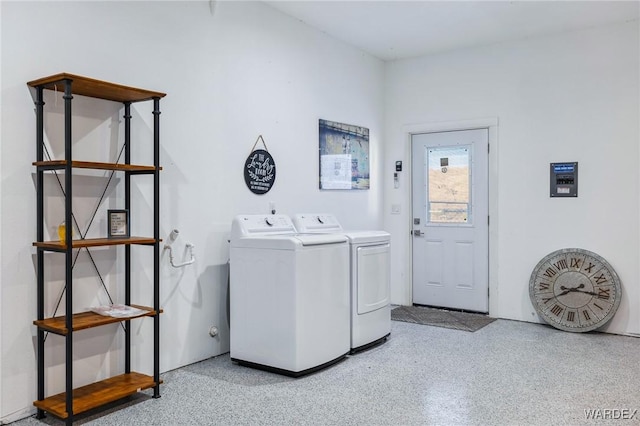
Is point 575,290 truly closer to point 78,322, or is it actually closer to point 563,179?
point 563,179

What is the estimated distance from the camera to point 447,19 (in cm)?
448

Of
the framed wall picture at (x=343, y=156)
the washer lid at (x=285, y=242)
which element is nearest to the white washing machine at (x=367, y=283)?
the washer lid at (x=285, y=242)

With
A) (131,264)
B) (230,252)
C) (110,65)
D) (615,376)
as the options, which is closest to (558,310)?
(615,376)

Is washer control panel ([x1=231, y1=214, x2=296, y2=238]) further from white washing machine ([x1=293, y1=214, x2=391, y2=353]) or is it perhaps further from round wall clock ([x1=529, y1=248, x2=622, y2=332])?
round wall clock ([x1=529, y1=248, x2=622, y2=332])

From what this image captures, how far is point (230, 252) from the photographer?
3619 millimetres

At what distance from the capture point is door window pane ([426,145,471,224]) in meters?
5.31

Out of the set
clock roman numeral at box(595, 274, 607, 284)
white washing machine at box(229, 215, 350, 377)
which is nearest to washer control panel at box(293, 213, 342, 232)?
white washing machine at box(229, 215, 350, 377)

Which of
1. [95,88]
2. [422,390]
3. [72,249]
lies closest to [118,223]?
[72,249]

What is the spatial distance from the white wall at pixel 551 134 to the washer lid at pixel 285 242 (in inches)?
90.3

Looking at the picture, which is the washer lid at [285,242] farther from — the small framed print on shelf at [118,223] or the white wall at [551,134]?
the white wall at [551,134]

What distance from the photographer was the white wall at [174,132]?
2626 mm

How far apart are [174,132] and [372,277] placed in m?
1.84

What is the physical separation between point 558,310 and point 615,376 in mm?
1279

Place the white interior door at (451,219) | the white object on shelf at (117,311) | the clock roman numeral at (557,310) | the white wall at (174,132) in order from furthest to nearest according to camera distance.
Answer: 1. the white interior door at (451,219)
2. the clock roman numeral at (557,310)
3. the white object on shelf at (117,311)
4. the white wall at (174,132)
